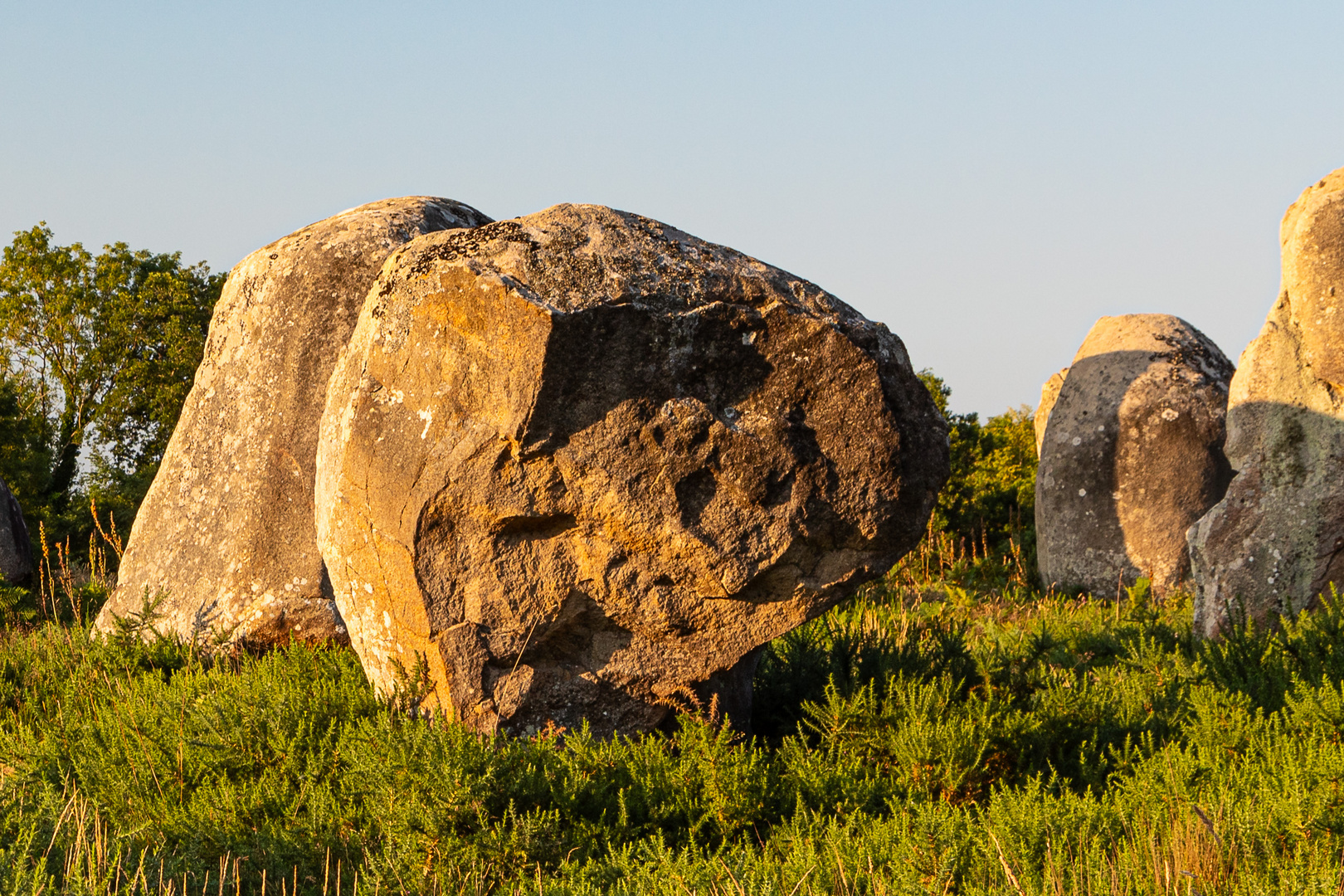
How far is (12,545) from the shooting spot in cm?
1078

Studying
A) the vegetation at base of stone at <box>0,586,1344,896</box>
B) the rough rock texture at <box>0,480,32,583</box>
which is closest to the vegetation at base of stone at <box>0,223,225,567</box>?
the rough rock texture at <box>0,480,32,583</box>

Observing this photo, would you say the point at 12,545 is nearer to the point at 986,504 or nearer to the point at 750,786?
the point at 750,786

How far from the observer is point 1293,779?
464 centimetres

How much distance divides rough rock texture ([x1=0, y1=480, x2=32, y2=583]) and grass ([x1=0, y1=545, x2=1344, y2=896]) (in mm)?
4373

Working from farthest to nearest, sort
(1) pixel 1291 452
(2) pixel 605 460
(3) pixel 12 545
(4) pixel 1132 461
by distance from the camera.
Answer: (4) pixel 1132 461, (3) pixel 12 545, (1) pixel 1291 452, (2) pixel 605 460

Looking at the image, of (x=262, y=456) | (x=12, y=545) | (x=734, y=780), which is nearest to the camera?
(x=734, y=780)

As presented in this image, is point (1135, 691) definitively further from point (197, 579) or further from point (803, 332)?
point (197, 579)

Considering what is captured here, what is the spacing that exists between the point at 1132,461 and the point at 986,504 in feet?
10.7

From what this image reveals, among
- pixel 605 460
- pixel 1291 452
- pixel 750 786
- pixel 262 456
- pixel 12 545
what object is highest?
pixel 262 456

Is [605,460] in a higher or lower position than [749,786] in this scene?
higher

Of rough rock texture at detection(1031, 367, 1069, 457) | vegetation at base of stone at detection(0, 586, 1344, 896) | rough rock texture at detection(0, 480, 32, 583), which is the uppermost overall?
rough rock texture at detection(1031, 367, 1069, 457)

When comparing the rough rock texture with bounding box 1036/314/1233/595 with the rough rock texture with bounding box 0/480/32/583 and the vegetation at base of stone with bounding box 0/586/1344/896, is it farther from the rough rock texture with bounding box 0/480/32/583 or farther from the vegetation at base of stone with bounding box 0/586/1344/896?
the rough rock texture with bounding box 0/480/32/583

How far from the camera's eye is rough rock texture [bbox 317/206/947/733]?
505 centimetres

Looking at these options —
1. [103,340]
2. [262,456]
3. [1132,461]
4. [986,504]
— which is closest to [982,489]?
[986,504]
